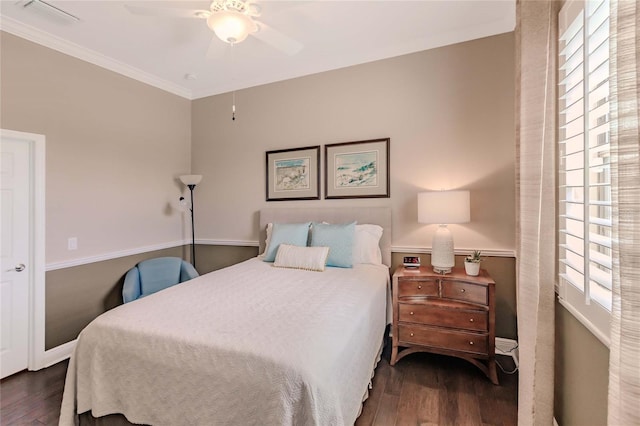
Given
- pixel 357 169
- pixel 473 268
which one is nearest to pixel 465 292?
pixel 473 268

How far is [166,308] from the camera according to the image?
1.87 m

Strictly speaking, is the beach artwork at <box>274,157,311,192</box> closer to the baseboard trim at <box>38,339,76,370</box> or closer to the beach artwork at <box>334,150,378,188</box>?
the beach artwork at <box>334,150,378,188</box>

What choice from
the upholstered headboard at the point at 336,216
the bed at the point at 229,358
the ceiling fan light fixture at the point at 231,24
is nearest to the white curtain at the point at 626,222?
the bed at the point at 229,358

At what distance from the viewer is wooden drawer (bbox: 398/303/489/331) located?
2.39 metres

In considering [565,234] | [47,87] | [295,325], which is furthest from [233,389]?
[47,87]

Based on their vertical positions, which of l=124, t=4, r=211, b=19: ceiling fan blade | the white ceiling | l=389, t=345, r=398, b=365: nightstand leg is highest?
the white ceiling

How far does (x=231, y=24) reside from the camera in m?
2.04

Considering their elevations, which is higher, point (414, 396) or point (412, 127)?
point (412, 127)

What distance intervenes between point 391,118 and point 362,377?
253cm

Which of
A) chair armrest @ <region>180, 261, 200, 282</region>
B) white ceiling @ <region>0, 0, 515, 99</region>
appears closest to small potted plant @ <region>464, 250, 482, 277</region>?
white ceiling @ <region>0, 0, 515, 99</region>

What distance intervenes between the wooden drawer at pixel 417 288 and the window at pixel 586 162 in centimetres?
107

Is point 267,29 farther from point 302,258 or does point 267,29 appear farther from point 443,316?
point 443,316

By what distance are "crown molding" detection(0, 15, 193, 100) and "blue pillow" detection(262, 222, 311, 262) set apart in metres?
2.52

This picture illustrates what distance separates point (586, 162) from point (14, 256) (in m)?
4.07
